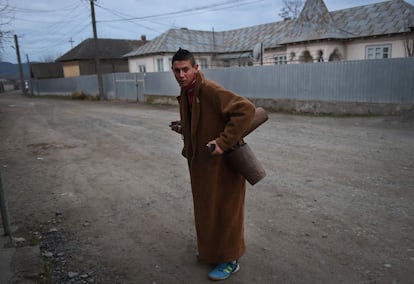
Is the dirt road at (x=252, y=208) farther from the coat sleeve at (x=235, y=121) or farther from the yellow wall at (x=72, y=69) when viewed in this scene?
the yellow wall at (x=72, y=69)

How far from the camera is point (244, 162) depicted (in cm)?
265

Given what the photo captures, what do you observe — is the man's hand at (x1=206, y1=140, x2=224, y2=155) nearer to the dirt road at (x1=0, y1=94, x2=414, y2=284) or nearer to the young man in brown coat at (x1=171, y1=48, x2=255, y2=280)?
the young man in brown coat at (x1=171, y1=48, x2=255, y2=280)

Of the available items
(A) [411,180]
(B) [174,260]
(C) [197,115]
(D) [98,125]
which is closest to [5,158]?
(D) [98,125]

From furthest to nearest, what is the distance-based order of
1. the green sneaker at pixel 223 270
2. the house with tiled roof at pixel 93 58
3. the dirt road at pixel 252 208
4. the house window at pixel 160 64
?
1. the house with tiled roof at pixel 93 58
2. the house window at pixel 160 64
3. the dirt road at pixel 252 208
4. the green sneaker at pixel 223 270

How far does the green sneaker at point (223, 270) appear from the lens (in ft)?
9.40

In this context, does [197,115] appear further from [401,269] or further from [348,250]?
[401,269]

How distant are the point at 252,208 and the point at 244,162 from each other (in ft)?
6.19

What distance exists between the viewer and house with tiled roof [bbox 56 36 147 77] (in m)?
42.1

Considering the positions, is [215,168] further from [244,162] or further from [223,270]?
[223,270]

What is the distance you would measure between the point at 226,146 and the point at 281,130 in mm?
8182

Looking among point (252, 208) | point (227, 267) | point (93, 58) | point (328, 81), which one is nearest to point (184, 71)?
point (227, 267)

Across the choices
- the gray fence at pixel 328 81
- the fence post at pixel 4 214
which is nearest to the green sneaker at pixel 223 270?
the fence post at pixel 4 214

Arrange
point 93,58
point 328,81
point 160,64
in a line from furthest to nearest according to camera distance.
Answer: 1. point 93,58
2. point 160,64
3. point 328,81

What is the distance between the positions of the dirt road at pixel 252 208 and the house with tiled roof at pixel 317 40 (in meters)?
12.4
